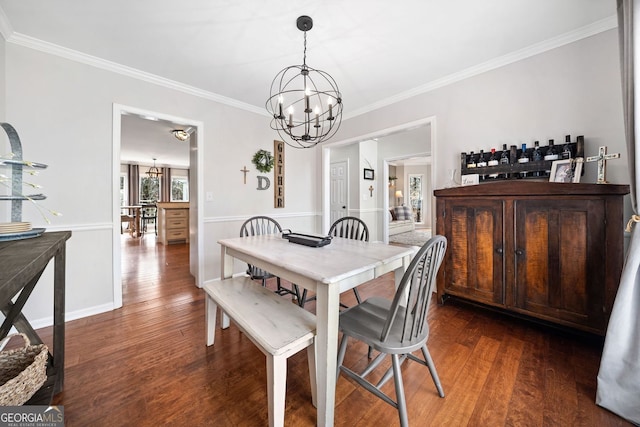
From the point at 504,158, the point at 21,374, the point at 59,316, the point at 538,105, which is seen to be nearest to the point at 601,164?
the point at 504,158

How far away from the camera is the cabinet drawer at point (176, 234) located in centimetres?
A: 612

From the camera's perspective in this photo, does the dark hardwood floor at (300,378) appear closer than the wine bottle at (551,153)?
Yes

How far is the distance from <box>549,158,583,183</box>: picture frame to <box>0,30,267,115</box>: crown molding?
3.60 meters

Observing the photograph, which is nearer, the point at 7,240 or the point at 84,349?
the point at 7,240

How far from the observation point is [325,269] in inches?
51.4

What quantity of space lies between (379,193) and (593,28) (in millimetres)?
4242

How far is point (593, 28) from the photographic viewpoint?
1986 mm

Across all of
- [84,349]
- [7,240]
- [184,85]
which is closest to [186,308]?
[84,349]

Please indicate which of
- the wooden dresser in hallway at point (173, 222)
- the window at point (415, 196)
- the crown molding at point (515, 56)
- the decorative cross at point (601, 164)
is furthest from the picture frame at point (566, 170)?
the window at point (415, 196)

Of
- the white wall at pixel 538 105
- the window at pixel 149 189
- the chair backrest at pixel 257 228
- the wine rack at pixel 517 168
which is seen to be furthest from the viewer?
the window at pixel 149 189

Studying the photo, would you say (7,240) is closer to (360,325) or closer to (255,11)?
(360,325)

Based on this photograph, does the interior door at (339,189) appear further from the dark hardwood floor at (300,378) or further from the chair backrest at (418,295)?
the chair backrest at (418,295)

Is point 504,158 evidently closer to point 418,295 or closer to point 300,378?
point 418,295

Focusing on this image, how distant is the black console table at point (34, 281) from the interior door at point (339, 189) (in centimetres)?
478
